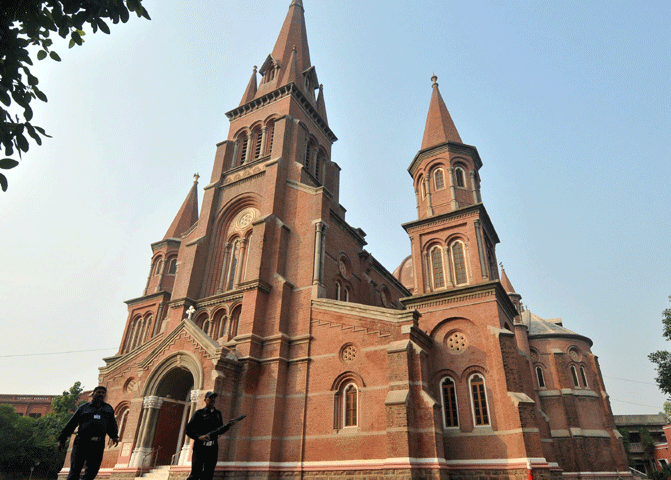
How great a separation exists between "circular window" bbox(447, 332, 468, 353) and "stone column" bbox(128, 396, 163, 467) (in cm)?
1325

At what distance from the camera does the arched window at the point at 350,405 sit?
1808 cm

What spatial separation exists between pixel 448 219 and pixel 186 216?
2376 centimetres

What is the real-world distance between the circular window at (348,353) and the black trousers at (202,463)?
11.4 m

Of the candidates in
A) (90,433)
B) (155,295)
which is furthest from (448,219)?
(155,295)

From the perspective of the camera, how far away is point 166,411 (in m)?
20.4

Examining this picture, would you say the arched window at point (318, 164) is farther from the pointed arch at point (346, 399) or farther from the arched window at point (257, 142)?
the pointed arch at point (346, 399)

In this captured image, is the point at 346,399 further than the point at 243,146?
No

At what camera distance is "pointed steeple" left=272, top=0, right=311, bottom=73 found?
35438 mm

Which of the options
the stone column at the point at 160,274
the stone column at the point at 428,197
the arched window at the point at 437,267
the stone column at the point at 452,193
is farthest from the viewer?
the stone column at the point at 160,274

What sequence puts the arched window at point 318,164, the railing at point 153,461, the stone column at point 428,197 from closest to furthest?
1. the railing at point 153,461
2. the stone column at point 428,197
3. the arched window at point 318,164

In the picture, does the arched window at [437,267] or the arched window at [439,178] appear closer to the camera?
the arched window at [437,267]

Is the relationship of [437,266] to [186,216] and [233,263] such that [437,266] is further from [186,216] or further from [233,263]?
[186,216]

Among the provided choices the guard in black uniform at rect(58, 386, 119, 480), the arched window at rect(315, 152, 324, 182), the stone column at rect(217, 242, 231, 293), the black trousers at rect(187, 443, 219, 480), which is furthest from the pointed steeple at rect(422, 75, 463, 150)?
the guard in black uniform at rect(58, 386, 119, 480)

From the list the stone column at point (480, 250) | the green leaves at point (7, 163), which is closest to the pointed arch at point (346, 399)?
the stone column at point (480, 250)
